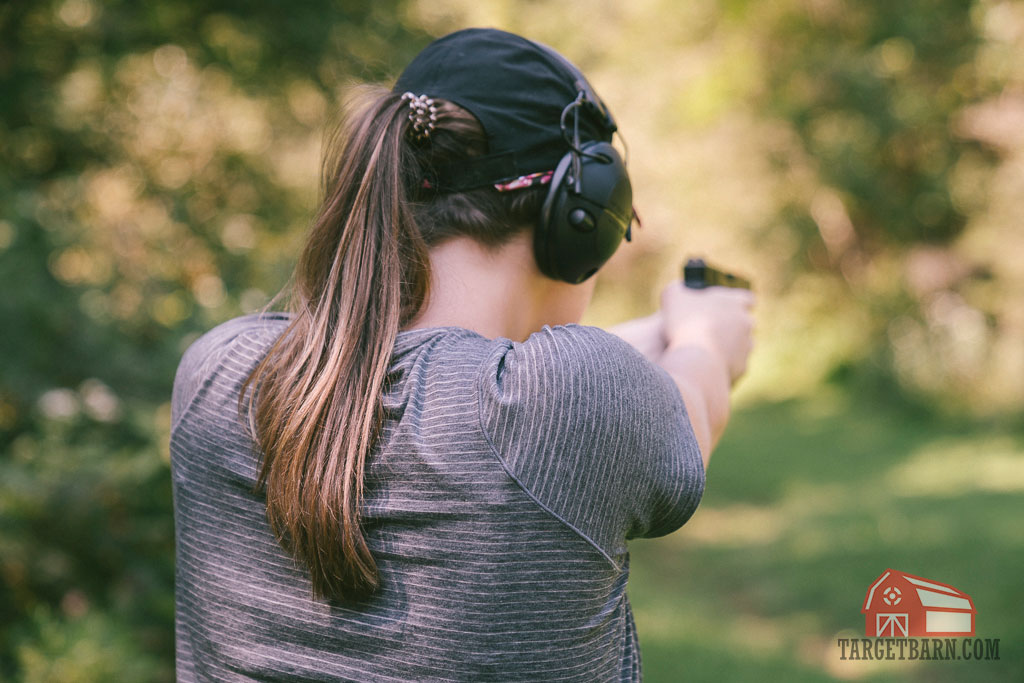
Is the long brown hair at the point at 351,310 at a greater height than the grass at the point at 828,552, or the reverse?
the grass at the point at 828,552

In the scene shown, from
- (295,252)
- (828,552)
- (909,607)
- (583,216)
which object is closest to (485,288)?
(583,216)

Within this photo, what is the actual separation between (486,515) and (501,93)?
2.15ft

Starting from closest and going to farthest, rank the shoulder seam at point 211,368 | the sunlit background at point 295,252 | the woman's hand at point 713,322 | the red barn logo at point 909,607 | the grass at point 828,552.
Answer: the shoulder seam at point 211,368 < the woman's hand at point 713,322 < the red barn logo at point 909,607 < the sunlit background at point 295,252 < the grass at point 828,552

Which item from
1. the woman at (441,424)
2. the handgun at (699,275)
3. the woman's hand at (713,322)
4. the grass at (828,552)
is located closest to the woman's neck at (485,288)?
the woman at (441,424)

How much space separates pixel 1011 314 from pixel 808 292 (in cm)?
378

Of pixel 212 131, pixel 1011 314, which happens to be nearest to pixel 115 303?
pixel 212 131

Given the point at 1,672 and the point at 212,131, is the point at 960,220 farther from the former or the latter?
the point at 1,672

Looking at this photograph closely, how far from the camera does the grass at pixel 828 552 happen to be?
3.99 metres

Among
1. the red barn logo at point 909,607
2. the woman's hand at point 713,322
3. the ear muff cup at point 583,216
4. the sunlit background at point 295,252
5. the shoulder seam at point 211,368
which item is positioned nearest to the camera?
the shoulder seam at point 211,368

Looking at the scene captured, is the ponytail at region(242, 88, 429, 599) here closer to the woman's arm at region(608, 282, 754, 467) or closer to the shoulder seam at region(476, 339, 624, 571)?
the shoulder seam at region(476, 339, 624, 571)

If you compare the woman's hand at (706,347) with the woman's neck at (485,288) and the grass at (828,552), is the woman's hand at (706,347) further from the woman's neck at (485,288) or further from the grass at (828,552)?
the grass at (828,552)

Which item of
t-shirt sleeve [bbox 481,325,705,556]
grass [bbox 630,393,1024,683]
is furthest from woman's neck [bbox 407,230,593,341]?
grass [bbox 630,393,1024,683]

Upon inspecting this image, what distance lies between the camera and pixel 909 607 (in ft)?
8.58

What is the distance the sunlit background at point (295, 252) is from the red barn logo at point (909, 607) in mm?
291
